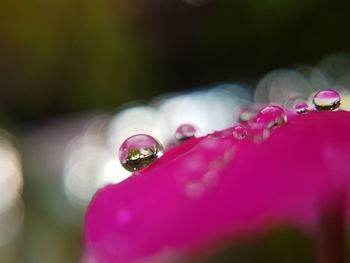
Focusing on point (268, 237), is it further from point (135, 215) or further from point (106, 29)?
point (106, 29)

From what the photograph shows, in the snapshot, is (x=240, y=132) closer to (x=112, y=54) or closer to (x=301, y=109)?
(x=301, y=109)

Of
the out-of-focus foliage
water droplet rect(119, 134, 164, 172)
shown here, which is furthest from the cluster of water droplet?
the out-of-focus foliage

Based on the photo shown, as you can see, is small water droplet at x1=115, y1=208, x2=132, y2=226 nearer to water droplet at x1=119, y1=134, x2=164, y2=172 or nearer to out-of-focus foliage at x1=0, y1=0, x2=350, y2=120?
water droplet at x1=119, y1=134, x2=164, y2=172

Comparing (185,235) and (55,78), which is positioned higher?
(55,78)

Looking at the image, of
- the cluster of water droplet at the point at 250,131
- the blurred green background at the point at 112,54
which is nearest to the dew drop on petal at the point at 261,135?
the cluster of water droplet at the point at 250,131

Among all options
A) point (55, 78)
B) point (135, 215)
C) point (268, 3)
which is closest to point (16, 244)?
point (55, 78)

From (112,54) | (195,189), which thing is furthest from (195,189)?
(112,54)
